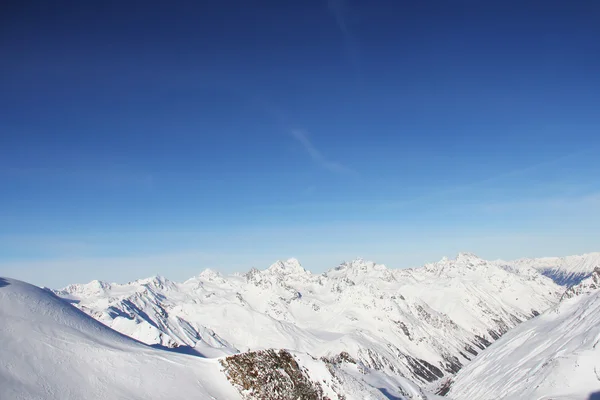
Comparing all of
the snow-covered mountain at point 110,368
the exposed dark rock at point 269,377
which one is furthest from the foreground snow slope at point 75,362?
the exposed dark rock at point 269,377

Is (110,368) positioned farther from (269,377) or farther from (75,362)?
(269,377)

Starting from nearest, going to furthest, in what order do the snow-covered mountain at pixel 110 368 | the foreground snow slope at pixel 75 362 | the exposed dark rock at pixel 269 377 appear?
the foreground snow slope at pixel 75 362
the snow-covered mountain at pixel 110 368
the exposed dark rock at pixel 269 377

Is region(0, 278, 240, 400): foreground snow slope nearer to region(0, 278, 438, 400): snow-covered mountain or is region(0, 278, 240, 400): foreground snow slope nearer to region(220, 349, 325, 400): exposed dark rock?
region(0, 278, 438, 400): snow-covered mountain

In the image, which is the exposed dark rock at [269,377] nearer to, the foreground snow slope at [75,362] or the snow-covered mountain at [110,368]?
the snow-covered mountain at [110,368]

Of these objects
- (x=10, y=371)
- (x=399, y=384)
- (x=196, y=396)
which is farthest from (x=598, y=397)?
(x=10, y=371)

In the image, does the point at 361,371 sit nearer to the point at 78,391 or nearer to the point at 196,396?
the point at 196,396

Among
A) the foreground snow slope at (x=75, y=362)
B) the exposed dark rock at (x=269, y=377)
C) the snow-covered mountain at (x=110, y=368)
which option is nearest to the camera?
the foreground snow slope at (x=75, y=362)

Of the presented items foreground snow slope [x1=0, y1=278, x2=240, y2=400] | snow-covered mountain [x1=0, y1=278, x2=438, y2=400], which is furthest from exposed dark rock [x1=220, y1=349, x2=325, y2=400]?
foreground snow slope [x1=0, y1=278, x2=240, y2=400]

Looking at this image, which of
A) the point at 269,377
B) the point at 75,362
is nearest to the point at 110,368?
the point at 75,362
